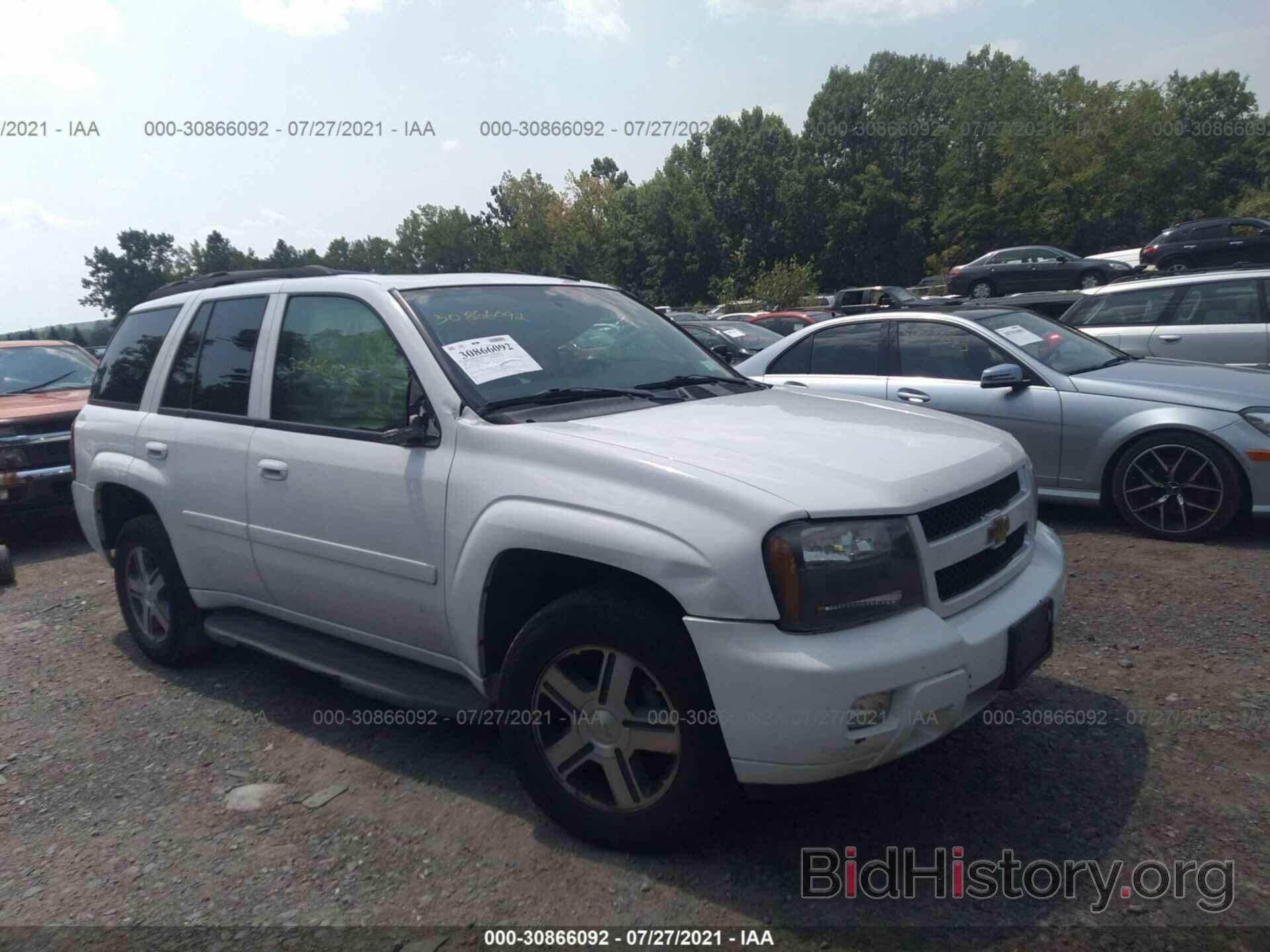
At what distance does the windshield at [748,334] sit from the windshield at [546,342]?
42.0 feet

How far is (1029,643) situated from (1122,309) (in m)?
7.70

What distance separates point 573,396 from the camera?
11.0 feet

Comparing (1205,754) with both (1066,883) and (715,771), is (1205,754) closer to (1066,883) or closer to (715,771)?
(1066,883)

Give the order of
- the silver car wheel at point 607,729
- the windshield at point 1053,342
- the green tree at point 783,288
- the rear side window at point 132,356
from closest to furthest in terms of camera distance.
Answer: the silver car wheel at point 607,729 < the rear side window at point 132,356 < the windshield at point 1053,342 < the green tree at point 783,288

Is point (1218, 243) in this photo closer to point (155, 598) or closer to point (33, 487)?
point (33, 487)

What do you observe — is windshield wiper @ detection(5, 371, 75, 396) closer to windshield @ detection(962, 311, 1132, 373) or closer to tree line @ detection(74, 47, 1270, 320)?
windshield @ detection(962, 311, 1132, 373)

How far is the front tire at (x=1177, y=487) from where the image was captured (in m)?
5.57

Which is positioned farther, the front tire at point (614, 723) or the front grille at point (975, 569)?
the front grille at point (975, 569)

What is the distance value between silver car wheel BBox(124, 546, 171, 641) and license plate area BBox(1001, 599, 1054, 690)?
374 centimetres

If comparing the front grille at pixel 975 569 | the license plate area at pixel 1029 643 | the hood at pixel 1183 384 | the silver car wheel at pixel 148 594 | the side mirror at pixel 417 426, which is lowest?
the silver car wheel at pixel 148 594

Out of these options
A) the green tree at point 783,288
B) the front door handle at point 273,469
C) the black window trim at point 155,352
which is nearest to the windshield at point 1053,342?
the front door handle at point 273,469

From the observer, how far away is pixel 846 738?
2.41 metres

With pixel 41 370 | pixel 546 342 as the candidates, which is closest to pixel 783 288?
pixel 41 370

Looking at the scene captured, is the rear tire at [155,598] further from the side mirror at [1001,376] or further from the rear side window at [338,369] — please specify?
the side mirror at [1001,376]
